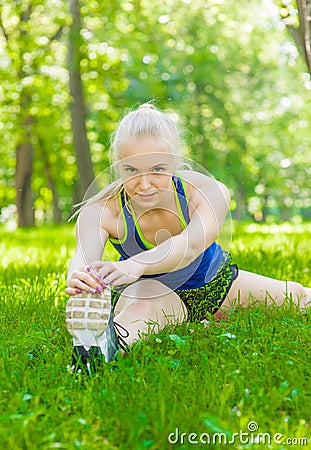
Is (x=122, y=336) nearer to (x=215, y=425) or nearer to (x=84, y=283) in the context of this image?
(x=84, y=283)

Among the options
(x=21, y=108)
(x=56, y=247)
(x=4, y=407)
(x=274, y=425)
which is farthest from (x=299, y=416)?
(x=21, y=108)

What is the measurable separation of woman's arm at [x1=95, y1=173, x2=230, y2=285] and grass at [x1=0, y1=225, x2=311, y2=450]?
0.91ft

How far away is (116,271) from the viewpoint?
2.22 metres

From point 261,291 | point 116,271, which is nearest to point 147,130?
point 116,271

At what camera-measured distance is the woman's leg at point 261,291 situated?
304 cm

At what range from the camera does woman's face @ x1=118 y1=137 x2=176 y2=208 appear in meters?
2.51

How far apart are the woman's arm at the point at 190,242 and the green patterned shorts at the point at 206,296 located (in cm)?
35

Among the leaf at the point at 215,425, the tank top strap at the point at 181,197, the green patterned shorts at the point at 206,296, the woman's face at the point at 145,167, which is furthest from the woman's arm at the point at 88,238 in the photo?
the leaf at the point at 215,425

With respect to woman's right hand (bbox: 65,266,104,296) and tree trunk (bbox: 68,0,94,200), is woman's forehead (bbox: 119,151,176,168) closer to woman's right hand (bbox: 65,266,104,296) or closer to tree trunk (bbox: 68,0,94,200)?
woman's right hand (bbox: 65,266,104,296)

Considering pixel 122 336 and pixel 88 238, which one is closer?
pixel 122 336

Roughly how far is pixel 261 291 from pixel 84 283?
3.87 ft

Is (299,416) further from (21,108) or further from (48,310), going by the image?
(21,108)

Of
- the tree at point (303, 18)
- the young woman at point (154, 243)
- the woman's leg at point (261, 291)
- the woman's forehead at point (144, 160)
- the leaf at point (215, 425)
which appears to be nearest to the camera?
the leaf at point (215, 425)

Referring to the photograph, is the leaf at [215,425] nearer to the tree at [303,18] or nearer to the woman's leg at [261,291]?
the woman's leg at [261,291]
